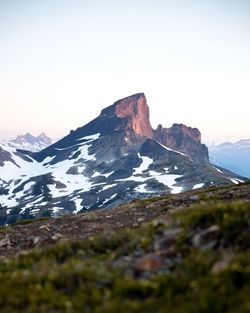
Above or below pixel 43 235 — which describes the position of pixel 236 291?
above

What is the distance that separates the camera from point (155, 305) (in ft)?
26.5

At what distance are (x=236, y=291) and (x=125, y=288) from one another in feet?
7.72

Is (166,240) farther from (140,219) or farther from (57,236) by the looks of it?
(140,219)

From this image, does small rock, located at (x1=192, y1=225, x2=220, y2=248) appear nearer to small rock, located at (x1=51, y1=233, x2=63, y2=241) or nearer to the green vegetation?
the green vegetation

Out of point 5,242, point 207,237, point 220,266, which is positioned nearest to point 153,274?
point 220,266

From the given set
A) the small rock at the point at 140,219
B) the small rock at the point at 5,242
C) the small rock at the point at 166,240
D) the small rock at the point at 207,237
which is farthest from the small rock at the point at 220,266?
the small rock at the point at 5,242

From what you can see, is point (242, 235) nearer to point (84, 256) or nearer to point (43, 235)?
point (84, 256)

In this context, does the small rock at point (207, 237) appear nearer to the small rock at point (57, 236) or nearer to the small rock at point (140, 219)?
the small rock at point (140, 219)

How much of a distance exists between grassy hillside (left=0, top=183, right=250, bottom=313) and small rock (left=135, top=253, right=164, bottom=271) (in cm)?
1

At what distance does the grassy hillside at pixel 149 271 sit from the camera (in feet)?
26.5

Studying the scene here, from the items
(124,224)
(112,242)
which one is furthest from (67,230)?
(112,242)

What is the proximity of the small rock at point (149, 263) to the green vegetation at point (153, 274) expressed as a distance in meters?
0.04

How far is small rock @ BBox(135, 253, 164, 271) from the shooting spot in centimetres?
960

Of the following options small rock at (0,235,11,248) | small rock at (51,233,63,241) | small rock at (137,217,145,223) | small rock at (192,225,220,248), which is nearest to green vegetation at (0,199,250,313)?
small rock at (192,225,220,248)
